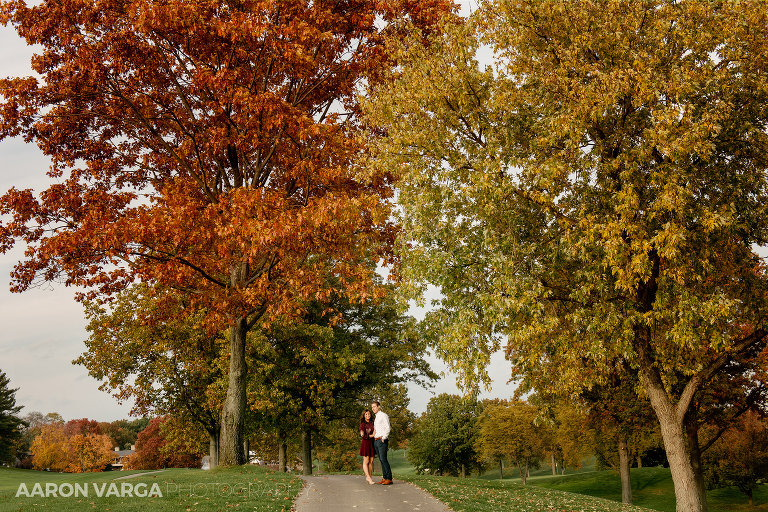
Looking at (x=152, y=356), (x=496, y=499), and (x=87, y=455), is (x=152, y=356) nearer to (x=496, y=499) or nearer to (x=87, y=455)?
(x=496, y=499)

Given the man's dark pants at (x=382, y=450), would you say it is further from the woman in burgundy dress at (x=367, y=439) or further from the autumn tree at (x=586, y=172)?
the autumn tree at (x=586, y=172)

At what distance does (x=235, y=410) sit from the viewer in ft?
66.0

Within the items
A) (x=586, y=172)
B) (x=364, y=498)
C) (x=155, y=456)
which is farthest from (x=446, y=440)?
(x=586, y=172)

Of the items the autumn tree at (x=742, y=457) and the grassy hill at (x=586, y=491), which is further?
the autumn tree at (x=742, y=457)

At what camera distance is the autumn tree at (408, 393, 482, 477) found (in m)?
59.7

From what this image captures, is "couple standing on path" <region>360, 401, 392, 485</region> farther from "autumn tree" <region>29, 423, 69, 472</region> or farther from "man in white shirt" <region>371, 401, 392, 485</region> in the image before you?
"autumn tree" <region>29, 423, 69, 472</region>

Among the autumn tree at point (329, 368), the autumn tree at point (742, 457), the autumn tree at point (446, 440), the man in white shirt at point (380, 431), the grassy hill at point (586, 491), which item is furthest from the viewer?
the autumn tree at point (446, 440)

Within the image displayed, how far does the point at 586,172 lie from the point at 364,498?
11.5 meters

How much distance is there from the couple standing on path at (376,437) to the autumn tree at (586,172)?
2.96 metres

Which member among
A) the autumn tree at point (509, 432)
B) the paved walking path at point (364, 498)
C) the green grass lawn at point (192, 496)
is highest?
the green grass lawn at point (192, 496)

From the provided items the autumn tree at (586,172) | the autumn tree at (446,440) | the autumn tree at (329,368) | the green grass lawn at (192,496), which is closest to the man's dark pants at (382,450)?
the green grass lawn at (192,496)

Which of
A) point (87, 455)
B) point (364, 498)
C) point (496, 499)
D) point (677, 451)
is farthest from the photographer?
point (87, 455)

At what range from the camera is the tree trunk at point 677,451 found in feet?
54.2

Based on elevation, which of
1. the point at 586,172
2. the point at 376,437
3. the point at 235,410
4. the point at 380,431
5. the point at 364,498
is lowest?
the point at 364,498
